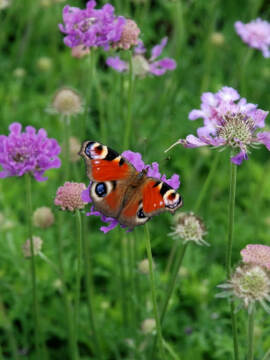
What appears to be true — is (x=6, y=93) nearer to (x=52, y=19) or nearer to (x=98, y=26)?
(x=52, y=19)

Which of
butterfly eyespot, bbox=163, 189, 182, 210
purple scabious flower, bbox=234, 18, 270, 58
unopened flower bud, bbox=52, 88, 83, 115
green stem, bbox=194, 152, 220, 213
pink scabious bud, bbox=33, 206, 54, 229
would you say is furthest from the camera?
purple scabious flower, bbox=234, 18, 270, 58

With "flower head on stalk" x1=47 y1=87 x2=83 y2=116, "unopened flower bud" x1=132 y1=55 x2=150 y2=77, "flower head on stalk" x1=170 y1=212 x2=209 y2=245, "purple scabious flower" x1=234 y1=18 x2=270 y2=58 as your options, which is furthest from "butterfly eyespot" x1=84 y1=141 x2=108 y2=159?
"purple scabious flower" x1=234 y1=18 x2=270 y2=58

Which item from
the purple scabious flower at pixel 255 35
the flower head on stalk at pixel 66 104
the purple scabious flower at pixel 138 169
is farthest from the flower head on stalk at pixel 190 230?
the purple scabious flower at pixel 255 35

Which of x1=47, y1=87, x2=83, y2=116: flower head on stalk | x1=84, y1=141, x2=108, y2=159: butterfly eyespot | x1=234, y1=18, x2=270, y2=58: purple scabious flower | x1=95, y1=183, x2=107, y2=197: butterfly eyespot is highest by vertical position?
x1=234, y1=18, x2=270, y2=58: purple scabious flower

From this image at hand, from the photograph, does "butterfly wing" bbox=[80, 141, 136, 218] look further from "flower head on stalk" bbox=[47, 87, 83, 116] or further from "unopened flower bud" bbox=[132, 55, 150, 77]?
"unopened flower bud" bbox=[132, 55, 150, 77]

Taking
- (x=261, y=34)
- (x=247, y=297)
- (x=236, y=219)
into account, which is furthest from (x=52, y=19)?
(x=247, y=297)

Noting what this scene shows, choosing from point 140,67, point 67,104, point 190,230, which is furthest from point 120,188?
point 140,67

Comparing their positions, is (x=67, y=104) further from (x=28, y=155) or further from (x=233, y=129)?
(x=233, y=129)

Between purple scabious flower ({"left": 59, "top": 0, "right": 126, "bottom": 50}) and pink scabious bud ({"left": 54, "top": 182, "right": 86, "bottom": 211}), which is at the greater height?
purple scabious flower ({"left": 59, "top": 0, "right": 126, "bottom": 50})
